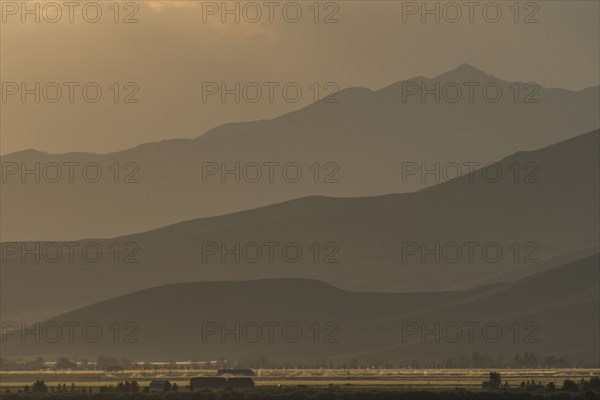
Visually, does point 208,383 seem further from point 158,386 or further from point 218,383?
point 158,386

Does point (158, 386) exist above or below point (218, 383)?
below

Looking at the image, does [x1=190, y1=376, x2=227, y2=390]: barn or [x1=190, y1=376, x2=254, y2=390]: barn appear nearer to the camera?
[x1=190, y1=376, x2=254, y2=390]: barn

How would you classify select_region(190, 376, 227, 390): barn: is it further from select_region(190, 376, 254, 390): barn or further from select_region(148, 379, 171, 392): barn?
select_region(148, 379, 171, 392): barn

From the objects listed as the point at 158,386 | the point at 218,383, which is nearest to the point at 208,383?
the point at 218,383

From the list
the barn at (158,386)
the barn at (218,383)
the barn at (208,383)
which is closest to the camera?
the barn at (158,386)

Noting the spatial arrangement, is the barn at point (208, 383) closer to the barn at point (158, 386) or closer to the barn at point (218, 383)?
the barn at point (218, 383)

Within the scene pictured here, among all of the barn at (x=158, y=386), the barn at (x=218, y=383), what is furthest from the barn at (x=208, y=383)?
the barn at (x=158, y=386)

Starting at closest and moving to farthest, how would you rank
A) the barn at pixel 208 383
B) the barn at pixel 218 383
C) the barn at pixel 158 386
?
the barn at pixel 158 386 < the barn at pixel 218 383 < the barn at pixel 208 383

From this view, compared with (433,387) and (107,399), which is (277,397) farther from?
(433,387)

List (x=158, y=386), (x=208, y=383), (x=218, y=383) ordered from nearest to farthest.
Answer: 1. (x=158, y=386)
2. (x=218, y=383)
3. (x=208, y=383)

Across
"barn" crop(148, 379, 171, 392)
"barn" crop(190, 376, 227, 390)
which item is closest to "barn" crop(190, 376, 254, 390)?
"barn" crop(190, 376, 227, 390)

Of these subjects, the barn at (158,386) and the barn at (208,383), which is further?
the barn at (208,383)

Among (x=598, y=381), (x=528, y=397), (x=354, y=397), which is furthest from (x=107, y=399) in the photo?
(x=598, y=381)
